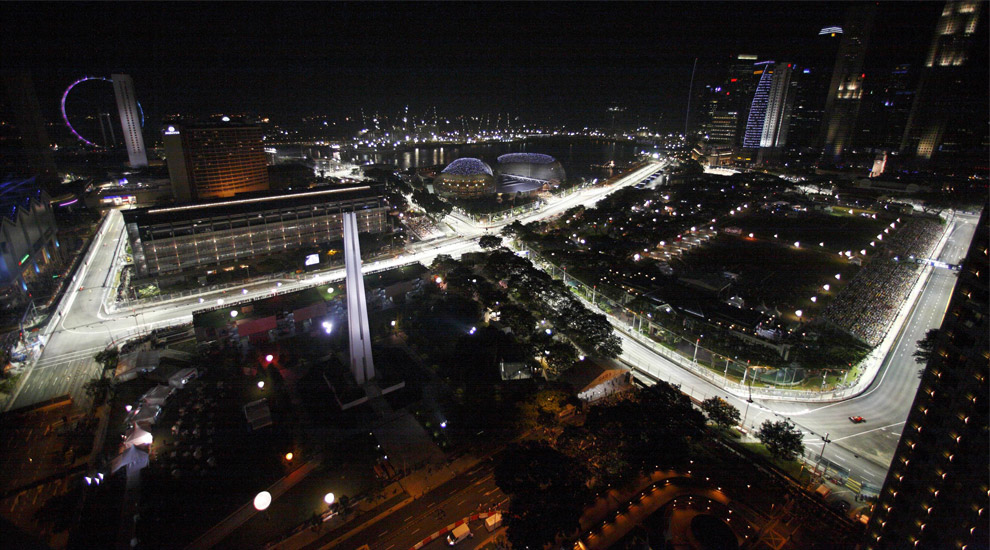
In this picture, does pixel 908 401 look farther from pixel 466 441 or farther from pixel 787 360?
pixel 466 441

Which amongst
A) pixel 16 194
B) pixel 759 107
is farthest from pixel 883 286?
pixel 759 107

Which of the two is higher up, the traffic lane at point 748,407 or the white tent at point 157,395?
the white tent at point 157,395

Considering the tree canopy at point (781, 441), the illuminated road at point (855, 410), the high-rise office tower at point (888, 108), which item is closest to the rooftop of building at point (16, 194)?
the illuminated road at point (855, 410)

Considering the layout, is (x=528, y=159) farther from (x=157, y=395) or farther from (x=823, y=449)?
(x=157, y=395)

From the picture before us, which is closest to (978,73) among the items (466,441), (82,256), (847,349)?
(847,349)

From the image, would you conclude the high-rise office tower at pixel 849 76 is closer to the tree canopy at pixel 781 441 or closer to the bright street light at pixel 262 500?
the tree canopy at pixel 781 441
